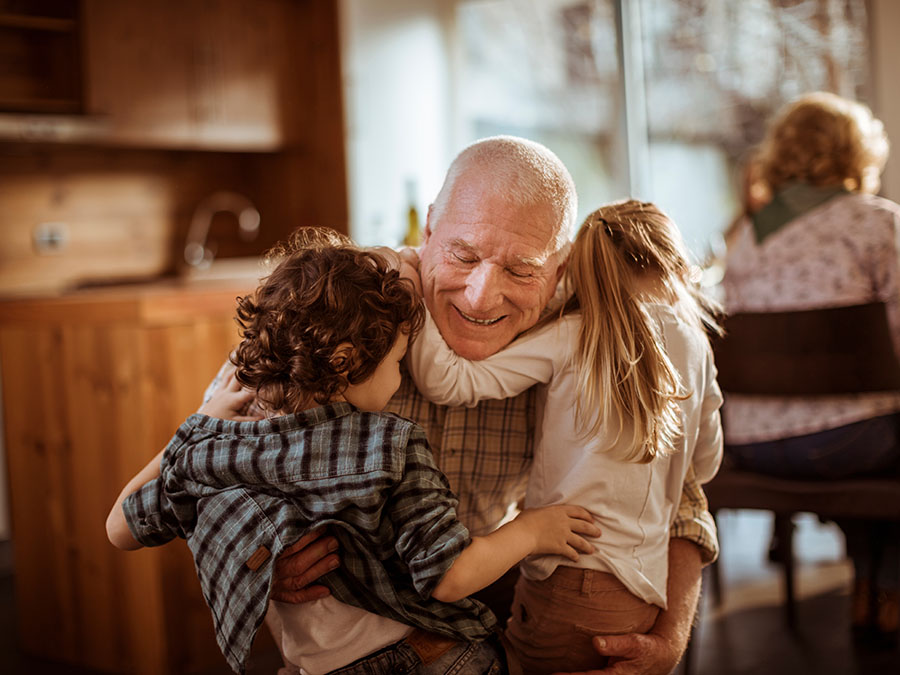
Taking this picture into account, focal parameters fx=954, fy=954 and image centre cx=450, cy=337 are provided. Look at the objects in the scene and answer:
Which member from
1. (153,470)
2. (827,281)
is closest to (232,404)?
(153,470)

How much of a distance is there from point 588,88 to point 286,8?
5.54 feet

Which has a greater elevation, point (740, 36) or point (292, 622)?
point (740, 36)

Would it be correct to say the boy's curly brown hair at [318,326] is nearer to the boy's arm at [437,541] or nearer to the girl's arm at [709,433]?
the boy's arm at [437,541]

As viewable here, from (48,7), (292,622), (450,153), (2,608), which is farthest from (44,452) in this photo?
(450,153)

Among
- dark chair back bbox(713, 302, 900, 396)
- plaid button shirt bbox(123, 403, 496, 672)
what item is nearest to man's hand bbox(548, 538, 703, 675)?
plaid button shirt bbox(123, 403, 496, 672)

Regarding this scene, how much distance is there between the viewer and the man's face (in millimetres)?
1299

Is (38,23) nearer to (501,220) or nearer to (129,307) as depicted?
(129,307)

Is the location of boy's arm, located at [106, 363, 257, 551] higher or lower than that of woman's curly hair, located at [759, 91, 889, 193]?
lower

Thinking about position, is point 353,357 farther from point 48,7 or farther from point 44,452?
point 48,7

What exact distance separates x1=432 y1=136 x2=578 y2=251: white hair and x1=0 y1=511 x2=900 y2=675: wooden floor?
1.51 metres

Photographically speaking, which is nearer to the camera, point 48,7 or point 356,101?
point 48,7

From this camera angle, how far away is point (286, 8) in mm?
5145

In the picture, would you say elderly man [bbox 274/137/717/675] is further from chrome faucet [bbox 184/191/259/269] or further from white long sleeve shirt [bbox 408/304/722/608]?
chrome faucet [bbox 184/191/259/269]

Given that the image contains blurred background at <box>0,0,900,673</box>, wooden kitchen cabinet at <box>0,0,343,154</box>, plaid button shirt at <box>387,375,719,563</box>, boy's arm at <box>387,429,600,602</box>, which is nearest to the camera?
boy's arm at <box>387,429,600,602</box>
